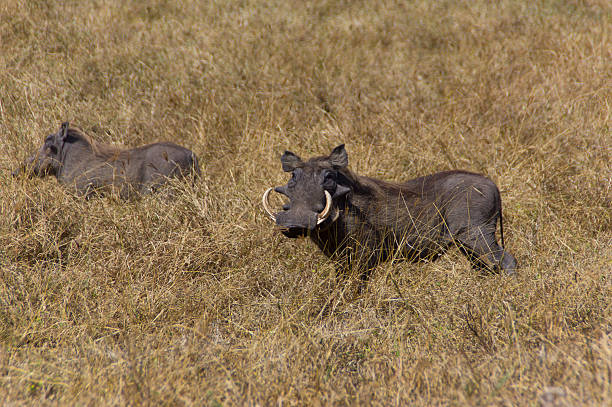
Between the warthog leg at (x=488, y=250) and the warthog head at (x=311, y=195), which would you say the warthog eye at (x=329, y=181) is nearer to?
the warthog head at (x=311, y=195)

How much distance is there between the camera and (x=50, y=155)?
500cm

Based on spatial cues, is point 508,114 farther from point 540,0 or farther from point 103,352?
point 103,352

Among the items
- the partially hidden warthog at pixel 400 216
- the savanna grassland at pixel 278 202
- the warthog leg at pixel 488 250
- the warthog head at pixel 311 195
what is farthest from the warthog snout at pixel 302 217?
the warthog leg at pixel 488 250

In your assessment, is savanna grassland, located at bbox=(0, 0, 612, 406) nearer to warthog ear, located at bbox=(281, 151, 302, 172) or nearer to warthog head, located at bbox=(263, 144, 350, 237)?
warthog head, located at bbox=(263, 144, 350, 237)

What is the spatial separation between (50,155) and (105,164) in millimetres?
523

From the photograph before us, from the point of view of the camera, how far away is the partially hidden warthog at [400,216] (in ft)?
11.4

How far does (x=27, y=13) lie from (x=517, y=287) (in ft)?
22.3

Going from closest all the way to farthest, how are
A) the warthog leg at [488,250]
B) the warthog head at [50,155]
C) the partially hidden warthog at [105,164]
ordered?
the warthog leg at [488,250]
the partially hidden warthog at [105,164]
the warthog head at [50,155]

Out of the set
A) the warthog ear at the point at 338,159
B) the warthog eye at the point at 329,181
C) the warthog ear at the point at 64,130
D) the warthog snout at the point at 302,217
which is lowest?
the warthog ear at the point at 64,130

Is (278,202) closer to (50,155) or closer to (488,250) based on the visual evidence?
(488,250)

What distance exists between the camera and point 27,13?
7.27 metres

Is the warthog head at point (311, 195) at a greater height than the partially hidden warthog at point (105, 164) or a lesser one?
greater

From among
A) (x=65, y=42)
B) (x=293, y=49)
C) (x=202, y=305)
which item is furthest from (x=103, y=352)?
(x=65, y=42)

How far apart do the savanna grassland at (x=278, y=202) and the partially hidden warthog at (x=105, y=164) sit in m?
0.22
